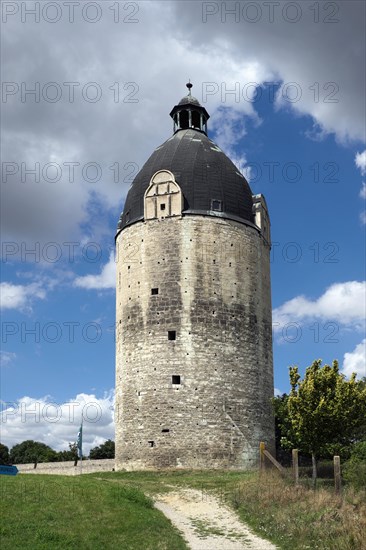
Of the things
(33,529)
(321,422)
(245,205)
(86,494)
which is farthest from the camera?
(245,205)

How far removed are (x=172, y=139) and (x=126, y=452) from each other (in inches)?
652

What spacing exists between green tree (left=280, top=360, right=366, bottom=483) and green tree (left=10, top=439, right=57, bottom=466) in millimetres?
40192

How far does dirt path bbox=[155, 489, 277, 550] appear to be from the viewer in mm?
14560

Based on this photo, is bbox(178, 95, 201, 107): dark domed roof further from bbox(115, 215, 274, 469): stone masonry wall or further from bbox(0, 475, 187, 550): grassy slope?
bbox(0, 475, 187, 550): grassy slope

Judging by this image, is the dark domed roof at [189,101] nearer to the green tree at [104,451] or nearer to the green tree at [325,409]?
the green tree at [325,409]

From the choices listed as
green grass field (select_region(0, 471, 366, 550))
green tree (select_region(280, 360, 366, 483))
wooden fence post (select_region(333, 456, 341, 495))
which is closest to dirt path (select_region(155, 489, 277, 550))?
green grass field (select_region(0, 471, 366, 550))

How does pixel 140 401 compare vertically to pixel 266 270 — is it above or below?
below

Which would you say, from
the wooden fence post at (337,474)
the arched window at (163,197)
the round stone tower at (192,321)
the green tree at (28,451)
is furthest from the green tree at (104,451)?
the wooden fence post at (337,474)

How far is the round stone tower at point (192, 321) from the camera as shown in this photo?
29.7 metres

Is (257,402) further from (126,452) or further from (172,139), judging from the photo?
(172,139)

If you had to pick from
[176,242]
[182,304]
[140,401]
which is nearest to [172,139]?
[176,242]

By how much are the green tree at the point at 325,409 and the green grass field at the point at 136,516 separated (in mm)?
2231

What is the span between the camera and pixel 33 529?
14.1m

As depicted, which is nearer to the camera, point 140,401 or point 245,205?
point 140,401
